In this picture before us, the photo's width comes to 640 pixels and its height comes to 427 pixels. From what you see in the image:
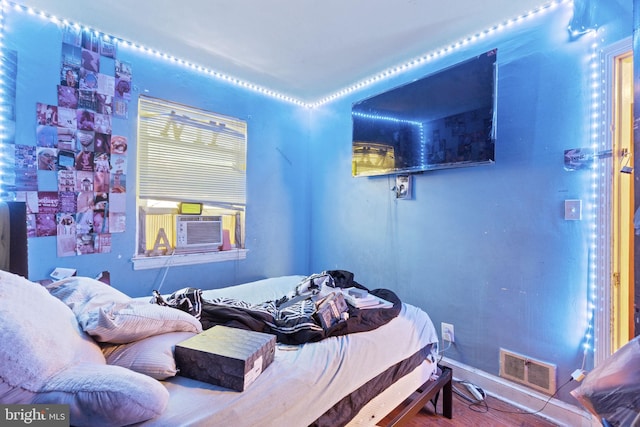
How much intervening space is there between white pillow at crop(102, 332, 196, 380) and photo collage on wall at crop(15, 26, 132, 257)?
1451 mm

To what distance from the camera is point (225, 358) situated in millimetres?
958

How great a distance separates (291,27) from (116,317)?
6.46 ft

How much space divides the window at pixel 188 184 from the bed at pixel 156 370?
0.96m

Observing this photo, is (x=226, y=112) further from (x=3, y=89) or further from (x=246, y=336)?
(x=246, y=336)

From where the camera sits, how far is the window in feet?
7.80

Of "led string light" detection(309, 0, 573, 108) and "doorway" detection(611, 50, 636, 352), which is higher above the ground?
"led string light" detection(309, 0, 573, 108)

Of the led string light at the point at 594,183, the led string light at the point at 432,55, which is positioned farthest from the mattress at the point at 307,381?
the led string light at the point at 432,55

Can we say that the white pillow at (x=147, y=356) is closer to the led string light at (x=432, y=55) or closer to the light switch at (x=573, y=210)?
the light switch at (x=573, y=210)

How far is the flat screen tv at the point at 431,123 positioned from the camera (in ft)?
6.22

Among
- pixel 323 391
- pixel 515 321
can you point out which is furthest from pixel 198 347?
pixel 515 321

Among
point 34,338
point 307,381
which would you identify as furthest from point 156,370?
point 307,381

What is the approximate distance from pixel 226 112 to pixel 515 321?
2.83 meters

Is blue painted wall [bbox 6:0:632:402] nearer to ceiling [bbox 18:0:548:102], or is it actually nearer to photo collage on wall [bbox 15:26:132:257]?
photo collage on wall [bbox 15:26:132:257]

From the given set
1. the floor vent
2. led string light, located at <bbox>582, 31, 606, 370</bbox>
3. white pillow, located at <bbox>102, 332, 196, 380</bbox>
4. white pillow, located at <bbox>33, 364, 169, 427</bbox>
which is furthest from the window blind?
led string light, located at <bbox>582, 31, 606, 370</bbox>
